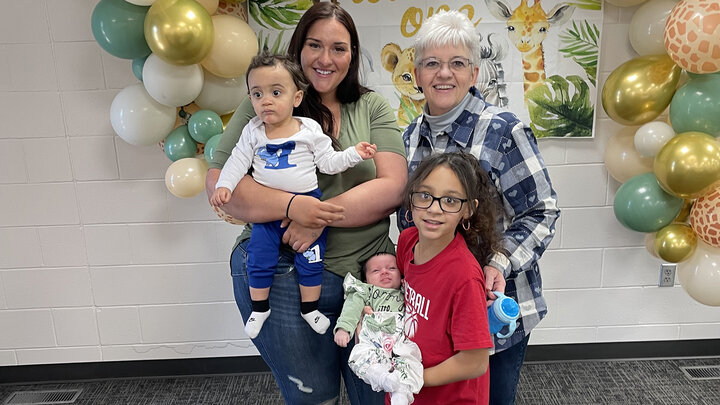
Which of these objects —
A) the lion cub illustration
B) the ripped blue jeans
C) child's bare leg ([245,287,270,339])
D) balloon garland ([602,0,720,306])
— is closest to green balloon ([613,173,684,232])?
balloon garland ([602,0,720,306])

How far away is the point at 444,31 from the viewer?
1271 mm

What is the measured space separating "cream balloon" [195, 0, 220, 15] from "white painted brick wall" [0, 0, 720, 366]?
0.58m

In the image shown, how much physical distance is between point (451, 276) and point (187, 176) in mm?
1377

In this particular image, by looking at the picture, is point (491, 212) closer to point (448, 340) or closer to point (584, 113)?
point (448, 340)

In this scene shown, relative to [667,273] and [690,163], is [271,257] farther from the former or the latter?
[667,273]

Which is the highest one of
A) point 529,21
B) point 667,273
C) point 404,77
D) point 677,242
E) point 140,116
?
point 529,21

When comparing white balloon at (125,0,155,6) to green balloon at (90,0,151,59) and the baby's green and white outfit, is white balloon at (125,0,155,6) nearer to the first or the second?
green balloon at (90,0,151,59)

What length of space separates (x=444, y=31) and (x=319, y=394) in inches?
41.4

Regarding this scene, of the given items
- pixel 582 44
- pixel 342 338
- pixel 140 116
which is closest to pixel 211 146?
pixel 140 116

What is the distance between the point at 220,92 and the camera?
6.99ft

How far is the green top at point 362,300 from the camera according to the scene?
1.31 metres

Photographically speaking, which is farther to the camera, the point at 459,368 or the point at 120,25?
the point at 120,25

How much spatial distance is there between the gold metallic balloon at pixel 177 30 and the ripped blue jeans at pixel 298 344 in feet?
2.84

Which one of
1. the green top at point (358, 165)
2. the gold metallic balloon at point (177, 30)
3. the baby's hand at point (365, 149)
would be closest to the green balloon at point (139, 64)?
the gold metallic balloon at point (177, 30)
